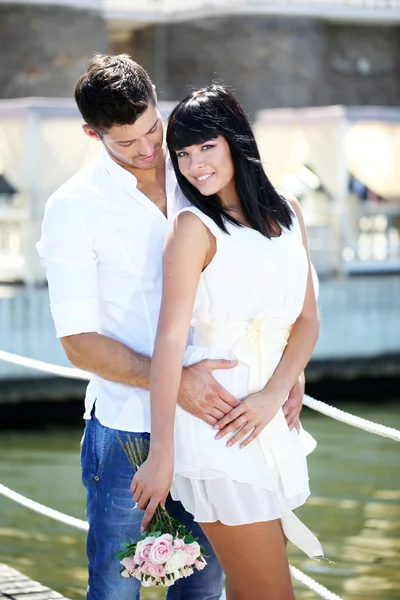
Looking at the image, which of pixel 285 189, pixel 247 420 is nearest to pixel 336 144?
pixel 285 189

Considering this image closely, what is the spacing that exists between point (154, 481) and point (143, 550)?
12 cm

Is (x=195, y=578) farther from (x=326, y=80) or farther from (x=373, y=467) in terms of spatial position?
(x=326, y=80)

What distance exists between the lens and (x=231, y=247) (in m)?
2.08

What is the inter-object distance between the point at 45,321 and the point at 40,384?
59 cm

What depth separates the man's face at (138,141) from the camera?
2168mm

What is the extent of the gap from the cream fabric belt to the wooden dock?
1.15 m

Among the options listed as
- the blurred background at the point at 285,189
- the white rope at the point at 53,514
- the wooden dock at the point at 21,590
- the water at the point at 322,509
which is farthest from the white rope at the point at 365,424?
the blurred background at the point at 285,189

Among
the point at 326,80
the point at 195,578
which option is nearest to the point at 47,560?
the point at 195,578

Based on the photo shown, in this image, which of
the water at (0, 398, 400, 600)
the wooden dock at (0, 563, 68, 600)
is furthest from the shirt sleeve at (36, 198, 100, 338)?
the water at (0, 398, 400, 600)

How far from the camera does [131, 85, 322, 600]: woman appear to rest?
80.4 inches

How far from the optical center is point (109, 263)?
2195 mm

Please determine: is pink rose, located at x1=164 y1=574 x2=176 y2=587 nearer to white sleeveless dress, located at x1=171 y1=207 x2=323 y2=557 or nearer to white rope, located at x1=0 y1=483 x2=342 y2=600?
white sleeveless dress, located at x1=171 y1=207 x2=323 y2=557

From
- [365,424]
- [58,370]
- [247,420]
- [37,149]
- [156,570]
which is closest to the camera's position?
[156,570]

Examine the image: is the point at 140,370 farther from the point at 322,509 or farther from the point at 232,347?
the point at 322,509
